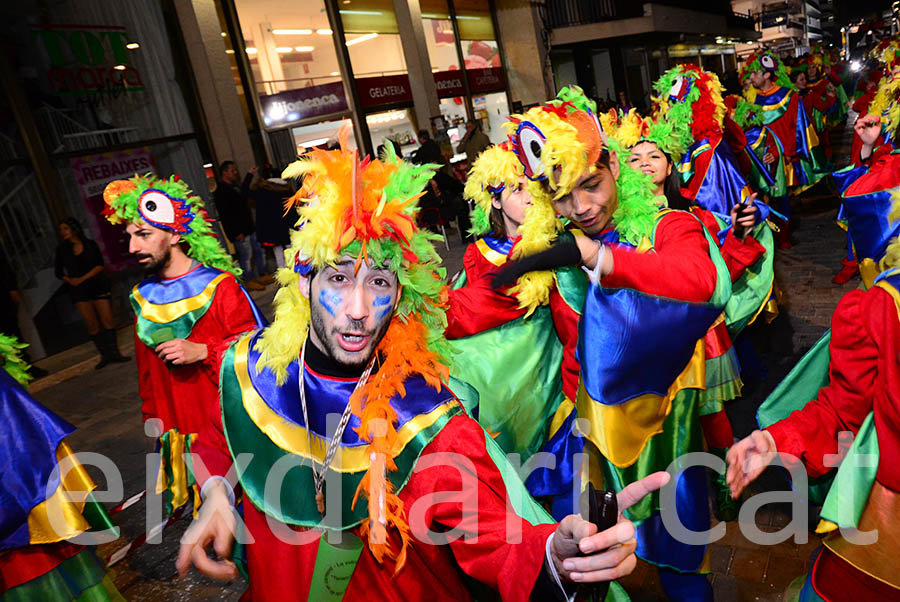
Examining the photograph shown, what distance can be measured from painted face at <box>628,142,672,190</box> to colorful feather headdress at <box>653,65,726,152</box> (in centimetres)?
165

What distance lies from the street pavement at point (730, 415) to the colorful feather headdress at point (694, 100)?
181cm

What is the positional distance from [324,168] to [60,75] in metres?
9.72

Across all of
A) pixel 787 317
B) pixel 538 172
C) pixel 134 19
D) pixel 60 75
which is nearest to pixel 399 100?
pixel 134 19

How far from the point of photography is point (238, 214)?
31.2 ft

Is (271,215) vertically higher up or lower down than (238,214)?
lower down

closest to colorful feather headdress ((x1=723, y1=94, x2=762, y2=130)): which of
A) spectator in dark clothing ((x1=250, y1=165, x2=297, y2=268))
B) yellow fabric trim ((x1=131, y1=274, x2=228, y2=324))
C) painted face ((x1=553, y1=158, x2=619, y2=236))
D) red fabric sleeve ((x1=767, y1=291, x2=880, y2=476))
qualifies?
spectator in dark clothing ((x1=250, y1=165, x2=297, y2=268))

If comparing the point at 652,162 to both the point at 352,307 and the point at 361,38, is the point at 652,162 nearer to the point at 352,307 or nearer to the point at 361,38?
the point at 352,307

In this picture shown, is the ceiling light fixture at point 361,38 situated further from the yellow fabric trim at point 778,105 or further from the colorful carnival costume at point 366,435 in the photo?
the colorful carnival costume at point 366,435

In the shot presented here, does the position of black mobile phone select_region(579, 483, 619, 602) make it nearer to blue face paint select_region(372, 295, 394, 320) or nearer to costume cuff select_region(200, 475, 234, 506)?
blue face paint select_region(372, 295, 394, 320)

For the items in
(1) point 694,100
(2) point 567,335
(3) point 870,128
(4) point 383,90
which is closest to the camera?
(2) point 567,335

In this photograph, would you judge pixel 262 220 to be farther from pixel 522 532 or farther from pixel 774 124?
pixel 522 532

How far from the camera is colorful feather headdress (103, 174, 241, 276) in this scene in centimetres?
345

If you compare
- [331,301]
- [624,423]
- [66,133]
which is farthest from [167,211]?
[66,133]

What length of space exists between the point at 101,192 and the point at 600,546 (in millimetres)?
10485
